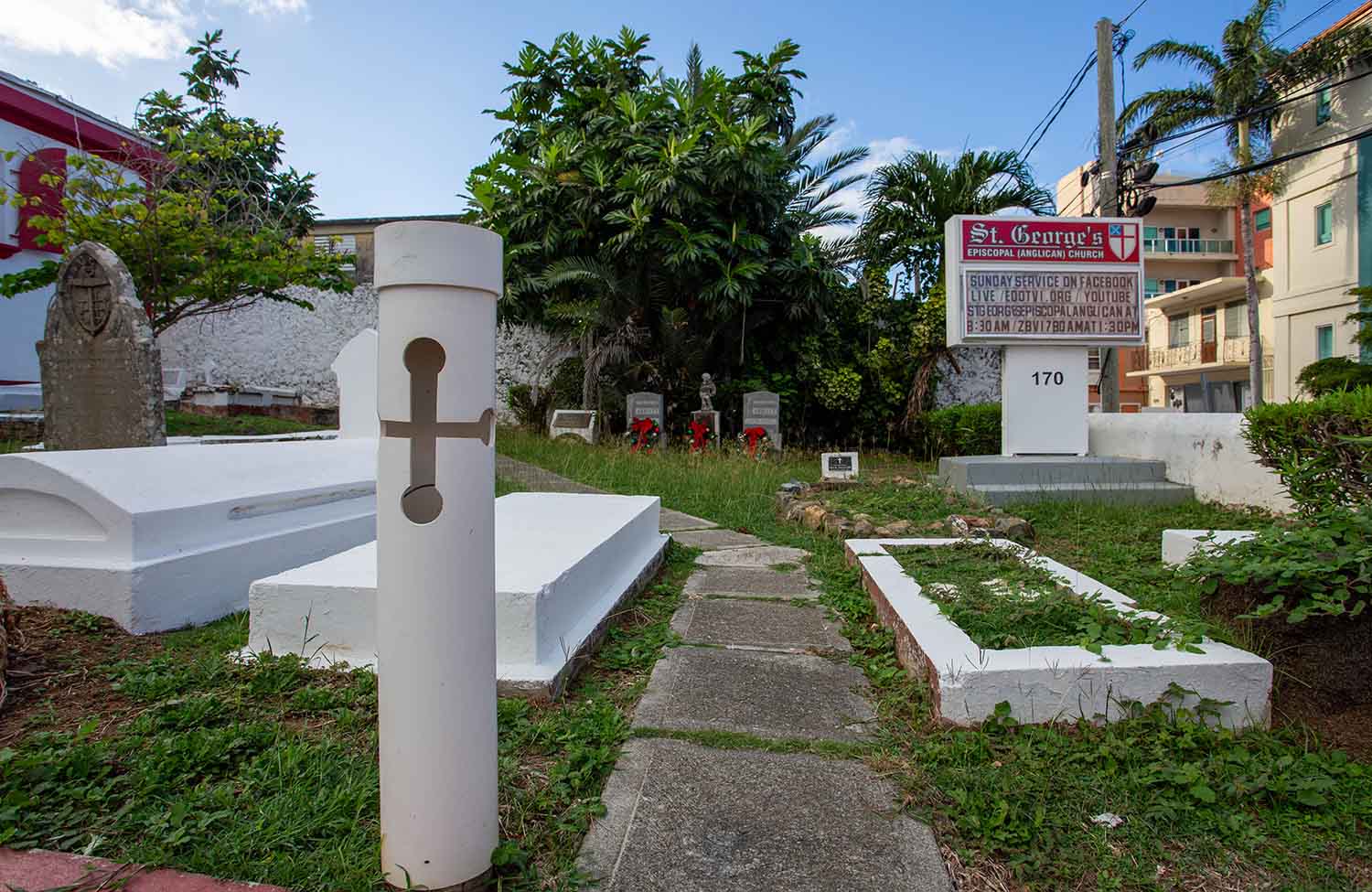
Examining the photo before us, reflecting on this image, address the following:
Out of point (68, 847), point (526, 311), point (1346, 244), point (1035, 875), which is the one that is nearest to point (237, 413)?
point (526, 311)

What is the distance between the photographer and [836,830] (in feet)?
6.50

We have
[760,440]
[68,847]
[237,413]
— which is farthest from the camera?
[237,413]

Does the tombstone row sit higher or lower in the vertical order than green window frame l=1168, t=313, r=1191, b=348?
lower

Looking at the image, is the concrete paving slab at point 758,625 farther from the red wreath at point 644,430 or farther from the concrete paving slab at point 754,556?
the red wreath at point 644,430

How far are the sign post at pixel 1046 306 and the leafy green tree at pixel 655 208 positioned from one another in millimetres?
3812

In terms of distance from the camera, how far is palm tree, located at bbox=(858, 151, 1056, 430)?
13938 millimetres

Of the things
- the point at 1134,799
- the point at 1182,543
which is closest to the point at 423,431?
the point at 1134,799

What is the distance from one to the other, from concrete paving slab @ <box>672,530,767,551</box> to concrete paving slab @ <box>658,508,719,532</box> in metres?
0.15

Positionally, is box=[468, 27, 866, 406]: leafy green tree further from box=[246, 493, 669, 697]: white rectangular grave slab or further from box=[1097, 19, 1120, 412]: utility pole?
box=[246, 493, 669, 697]: white rectangular grave slab

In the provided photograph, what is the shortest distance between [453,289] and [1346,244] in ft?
77.1

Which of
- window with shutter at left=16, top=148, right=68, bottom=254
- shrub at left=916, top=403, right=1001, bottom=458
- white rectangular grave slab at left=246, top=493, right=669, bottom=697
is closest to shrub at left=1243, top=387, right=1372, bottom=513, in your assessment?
white rectangular grave slab at left=246, top=493, right=669, bottom=697

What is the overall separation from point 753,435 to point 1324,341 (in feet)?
54.7

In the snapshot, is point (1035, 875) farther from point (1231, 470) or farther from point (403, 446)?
point (1231, 470)

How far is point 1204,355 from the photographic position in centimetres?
2939
